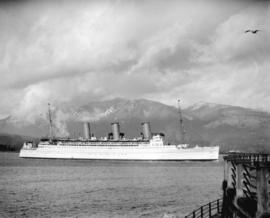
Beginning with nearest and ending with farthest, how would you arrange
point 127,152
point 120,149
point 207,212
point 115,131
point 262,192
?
point 262,192 → point 207,212 → point 127,152 → point 120,149 → point 115,131

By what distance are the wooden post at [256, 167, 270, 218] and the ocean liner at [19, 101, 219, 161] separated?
283 ft

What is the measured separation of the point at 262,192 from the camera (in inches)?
446

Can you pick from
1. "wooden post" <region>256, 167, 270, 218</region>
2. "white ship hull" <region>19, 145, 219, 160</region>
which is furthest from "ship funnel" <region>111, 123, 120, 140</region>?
"wooden post" <region>256, 167, 270, 218</region>

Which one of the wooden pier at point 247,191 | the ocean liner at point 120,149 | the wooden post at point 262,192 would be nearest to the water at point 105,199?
the wooden pier at point 247,191

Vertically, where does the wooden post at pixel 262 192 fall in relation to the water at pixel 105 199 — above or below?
above

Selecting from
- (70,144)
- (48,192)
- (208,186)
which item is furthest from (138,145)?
(48,192)

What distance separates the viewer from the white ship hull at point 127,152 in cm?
9769

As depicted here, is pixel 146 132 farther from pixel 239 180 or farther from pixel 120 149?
pixel 239 180

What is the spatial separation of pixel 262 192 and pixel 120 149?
91758 millimetres

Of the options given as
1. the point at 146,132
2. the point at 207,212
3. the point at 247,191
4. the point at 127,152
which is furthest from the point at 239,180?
the point at 146,132

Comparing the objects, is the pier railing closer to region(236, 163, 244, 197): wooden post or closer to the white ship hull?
region(236, 163, 244, 197): wooden post

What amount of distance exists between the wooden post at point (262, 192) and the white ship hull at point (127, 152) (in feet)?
283

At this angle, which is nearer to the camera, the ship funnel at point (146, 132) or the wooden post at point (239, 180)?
the wooden post at point (239, 180)

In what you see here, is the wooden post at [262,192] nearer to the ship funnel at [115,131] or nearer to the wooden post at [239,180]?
the wooden post at [239,180]
